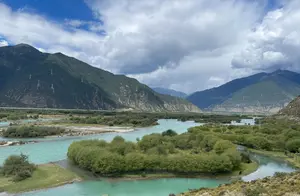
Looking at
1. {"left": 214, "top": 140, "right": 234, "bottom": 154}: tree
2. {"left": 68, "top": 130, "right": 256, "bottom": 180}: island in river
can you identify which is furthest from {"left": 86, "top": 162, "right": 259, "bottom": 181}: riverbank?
{"left": 214, "top": 140, "right": 234, "bottom": 154}: tree

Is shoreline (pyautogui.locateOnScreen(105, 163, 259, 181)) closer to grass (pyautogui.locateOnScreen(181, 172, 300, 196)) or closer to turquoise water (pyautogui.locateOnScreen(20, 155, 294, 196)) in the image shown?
turquoise water (pyautogui.locateOnScreen(20, 155, 294, 196))

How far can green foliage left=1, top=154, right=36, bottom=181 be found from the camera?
174ft

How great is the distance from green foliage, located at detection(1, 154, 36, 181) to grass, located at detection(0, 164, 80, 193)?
90 centimetres

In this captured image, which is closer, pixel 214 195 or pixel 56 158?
pixel 214 195

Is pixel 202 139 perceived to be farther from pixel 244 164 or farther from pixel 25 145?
pixel 25 145

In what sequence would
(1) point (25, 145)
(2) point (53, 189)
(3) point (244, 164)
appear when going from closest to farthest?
(2) point (53, 189) → (3) point (244, 164) → (1) point (25, 145)

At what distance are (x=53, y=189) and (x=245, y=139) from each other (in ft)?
215

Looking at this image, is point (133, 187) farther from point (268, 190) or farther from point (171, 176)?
point (268, 190)

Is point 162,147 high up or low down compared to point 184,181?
up

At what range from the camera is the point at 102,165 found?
2274 inches

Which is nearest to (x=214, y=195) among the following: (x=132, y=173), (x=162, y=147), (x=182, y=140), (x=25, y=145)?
(x=132, y=173)

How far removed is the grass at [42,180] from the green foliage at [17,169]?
900mm

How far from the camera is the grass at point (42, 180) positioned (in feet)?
161

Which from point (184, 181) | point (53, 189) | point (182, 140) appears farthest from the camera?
point (182, 140)
